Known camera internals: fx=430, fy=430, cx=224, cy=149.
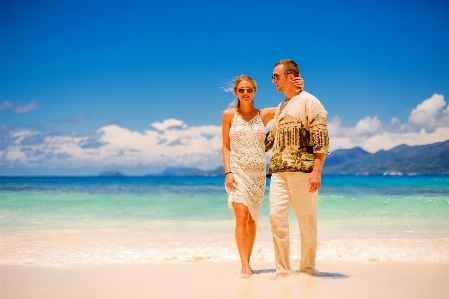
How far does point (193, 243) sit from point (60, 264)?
102 inches

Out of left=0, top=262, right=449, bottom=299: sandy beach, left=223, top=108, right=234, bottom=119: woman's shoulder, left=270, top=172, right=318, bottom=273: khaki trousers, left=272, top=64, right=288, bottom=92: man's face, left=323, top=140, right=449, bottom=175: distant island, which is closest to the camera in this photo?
left=0, top=262, right=449, bottom=299: sandy beach

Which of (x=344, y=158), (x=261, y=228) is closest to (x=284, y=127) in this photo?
(x=261, y=228)

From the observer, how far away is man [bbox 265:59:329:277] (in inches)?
156

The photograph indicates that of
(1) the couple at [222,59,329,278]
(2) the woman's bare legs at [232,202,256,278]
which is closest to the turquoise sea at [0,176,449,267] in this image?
(2) the woman's bare legs at [232,202,256,278]

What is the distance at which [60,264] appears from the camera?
5.38 m

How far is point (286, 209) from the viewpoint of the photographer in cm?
410

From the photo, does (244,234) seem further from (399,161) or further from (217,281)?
(399,161)

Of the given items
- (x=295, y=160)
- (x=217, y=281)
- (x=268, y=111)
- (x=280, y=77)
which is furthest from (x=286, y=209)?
(x=280, y=77)

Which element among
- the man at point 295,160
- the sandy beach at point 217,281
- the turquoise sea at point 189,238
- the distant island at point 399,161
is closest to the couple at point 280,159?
the man at point 295,160

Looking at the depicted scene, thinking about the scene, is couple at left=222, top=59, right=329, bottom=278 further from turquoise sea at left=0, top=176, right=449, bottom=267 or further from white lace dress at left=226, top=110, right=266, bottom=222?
turquoise sea at left=0, top=176, right=449, bottom=267

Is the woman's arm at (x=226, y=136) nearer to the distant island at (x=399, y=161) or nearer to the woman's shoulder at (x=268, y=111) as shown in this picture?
the woman's shoulder at (x=268, y=111)

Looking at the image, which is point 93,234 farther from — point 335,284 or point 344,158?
point 344,158

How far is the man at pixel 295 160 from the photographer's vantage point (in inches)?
156

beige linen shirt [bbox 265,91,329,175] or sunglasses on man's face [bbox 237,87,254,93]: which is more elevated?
sunglasses on man's face [bbox 237,87,254,93]
